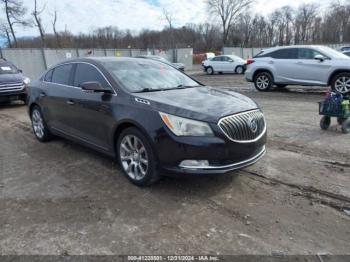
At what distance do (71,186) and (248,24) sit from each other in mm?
88837

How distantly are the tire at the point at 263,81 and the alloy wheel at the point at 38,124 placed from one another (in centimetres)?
908

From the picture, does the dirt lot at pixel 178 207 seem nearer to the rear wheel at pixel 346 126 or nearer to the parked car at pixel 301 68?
the rear wheel at pixel 346 126

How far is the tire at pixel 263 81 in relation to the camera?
13.1 meters

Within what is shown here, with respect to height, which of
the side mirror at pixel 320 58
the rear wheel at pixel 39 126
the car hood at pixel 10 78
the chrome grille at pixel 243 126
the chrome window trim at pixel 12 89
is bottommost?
the rear wheel at pixel 39 126

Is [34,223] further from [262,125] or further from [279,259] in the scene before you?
[262,125]

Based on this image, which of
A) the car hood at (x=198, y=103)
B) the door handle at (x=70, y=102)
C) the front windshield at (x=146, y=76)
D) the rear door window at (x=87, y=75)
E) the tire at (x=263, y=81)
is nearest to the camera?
the car hood at (x=198, y=103)

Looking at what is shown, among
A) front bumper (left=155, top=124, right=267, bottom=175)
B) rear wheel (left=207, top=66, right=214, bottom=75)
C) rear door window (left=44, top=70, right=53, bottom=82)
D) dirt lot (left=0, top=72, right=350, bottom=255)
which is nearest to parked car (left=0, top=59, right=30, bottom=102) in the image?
rear door window (left=44, top=70, right=53, bottom=82)

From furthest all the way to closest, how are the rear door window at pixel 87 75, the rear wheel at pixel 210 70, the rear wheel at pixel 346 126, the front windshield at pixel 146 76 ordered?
the rear wheel at pixel 210 70
the rear wheel at pixel 346 126
the rear door window at pixel 87 75
the front windshield at pixel 146 76

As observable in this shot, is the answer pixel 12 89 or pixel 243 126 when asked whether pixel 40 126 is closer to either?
pixel 243 126

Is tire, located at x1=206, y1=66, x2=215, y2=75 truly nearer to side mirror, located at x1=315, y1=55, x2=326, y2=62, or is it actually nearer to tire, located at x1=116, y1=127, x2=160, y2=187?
side mirror, located at x1=315, y1=55, x2=326, y2=62

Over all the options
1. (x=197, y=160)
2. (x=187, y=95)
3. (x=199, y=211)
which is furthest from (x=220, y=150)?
(x=187, y=95)

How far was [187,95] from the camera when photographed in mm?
4574

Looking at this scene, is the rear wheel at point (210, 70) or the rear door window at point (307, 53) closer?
the rear door window at point (307, 53)

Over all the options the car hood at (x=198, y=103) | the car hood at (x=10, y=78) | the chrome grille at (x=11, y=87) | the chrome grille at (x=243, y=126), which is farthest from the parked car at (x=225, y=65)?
→ the chrome grille at (x=243, y=126)
